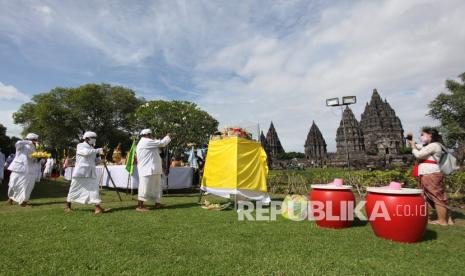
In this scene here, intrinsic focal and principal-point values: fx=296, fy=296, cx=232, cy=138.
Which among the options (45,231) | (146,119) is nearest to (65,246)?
(45,231)

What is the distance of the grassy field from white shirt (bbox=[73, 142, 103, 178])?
1.42 metres

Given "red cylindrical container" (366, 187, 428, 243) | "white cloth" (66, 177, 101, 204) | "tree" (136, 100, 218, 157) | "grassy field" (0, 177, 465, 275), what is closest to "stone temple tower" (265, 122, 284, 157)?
"tree" (136, 100, 218, 157)

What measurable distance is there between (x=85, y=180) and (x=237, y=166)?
3.72 meters

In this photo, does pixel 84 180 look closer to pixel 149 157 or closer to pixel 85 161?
pixel 85 161

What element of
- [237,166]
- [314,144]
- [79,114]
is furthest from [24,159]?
[314,144]

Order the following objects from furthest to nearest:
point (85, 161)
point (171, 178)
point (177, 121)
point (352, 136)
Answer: point (352, 136) → point (177, 121) → point (171, 178) → point (85, 161)

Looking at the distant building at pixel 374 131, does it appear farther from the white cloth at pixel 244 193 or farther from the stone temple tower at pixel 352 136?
the white cloth at pixel 244 193

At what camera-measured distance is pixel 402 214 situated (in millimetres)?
4332

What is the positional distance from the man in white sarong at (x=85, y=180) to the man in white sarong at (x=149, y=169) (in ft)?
3.23

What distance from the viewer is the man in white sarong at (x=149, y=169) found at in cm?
739

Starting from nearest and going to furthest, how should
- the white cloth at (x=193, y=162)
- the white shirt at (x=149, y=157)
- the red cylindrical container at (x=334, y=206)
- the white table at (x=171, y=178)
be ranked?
the red cylindrical container at (x=334, y=206), the white shirt at (x=149, y=157), the white table at (x=171, y=178), the white cloth at (x=193, y=162)

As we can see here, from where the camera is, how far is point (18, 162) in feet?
28.1

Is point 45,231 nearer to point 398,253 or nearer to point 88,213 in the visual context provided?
point 88,213

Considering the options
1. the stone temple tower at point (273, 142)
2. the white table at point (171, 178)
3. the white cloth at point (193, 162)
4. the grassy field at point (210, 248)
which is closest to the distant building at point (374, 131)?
the stone temple tower at point (273, 142)
